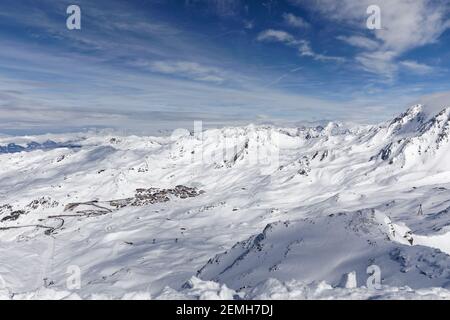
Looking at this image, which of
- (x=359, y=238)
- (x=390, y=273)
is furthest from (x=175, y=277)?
(x=390, y=273)

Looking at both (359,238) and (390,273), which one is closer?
(390,273)

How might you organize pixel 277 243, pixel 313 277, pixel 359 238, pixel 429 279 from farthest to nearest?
pixel 277 243
pixel 359 238
pixel 313 277
pixel 429 279
